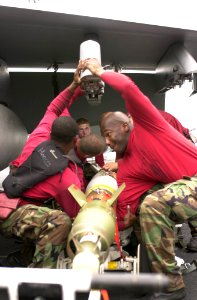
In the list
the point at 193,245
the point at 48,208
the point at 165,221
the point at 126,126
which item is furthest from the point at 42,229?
the point at 193,245

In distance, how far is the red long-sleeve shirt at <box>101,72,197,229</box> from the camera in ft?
5.40

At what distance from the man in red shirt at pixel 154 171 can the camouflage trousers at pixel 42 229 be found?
38 cm

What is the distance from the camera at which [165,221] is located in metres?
1.60

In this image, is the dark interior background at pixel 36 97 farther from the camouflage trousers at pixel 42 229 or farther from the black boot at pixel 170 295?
the black boot at pixel 170 295

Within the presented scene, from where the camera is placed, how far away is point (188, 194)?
1.61 m

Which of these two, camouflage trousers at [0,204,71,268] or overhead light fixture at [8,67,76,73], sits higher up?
overhead light fixture at [8,67,76,73]

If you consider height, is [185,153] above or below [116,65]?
below

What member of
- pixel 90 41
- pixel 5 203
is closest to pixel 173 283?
pixel 5 203

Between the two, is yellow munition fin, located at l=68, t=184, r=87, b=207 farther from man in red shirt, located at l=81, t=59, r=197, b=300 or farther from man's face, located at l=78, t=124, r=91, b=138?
man's face, located at l=78, t=124, r=91, b=138

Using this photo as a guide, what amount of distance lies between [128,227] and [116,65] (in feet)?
5.86

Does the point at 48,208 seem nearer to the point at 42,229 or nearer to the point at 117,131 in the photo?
the point at 42,229

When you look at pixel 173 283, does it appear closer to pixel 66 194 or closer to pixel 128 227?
pixel 128 227

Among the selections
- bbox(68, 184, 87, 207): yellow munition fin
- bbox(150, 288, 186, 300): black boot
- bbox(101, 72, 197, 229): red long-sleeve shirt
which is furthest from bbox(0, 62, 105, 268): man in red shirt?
bbox(150, 288, 186, 300): black boot

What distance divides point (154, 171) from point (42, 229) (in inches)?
25.5
